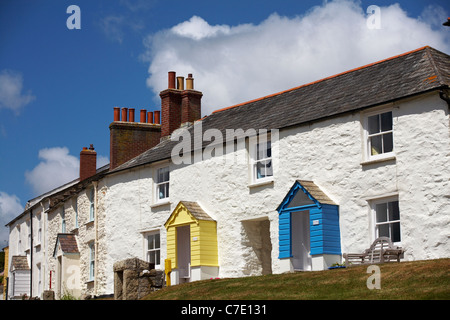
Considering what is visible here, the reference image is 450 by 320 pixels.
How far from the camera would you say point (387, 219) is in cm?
2080

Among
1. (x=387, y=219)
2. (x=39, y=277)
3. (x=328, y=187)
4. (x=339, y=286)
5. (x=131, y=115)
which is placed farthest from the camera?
(x=39, y=277)

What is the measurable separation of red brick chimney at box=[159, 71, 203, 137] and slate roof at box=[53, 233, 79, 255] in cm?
661

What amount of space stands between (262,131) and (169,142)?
686 cm

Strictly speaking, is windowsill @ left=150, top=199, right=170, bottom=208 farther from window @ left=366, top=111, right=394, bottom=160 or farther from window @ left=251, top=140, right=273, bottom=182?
window @ left=366, top=111, right=394, bottom=160

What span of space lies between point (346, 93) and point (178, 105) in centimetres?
1030

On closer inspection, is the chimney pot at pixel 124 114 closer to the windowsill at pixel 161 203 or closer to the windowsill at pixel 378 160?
the windowsill at pixel 161 203

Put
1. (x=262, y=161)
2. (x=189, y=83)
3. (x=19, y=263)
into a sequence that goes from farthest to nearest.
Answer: (x=19, y=263), (x=189, y=83), (x=262, y=161)

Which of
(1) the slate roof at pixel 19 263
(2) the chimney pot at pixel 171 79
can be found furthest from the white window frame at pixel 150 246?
(1) the slate roof at pixel 19 263

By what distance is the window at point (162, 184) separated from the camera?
2830 centimetres

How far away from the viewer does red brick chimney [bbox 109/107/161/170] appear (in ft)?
105

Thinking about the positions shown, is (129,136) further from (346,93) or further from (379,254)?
(379,254)

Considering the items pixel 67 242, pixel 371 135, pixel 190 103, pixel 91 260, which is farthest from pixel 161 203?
pixel 371 135
